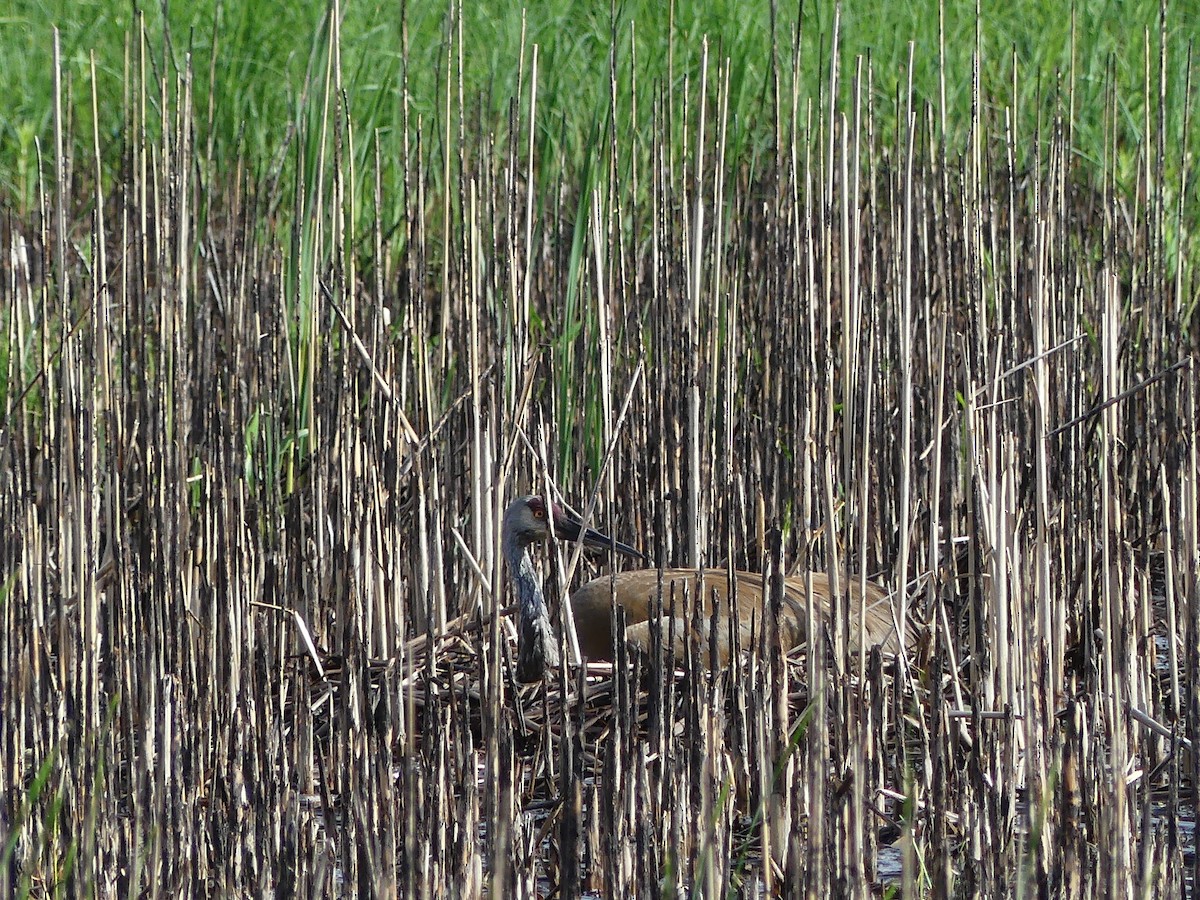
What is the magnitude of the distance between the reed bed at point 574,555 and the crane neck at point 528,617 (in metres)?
0.11

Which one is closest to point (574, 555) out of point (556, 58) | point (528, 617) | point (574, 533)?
point (574, 533)

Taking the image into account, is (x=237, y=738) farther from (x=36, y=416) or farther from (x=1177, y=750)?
(x=36, y=416)

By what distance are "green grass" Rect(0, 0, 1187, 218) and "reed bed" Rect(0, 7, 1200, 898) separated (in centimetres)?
132

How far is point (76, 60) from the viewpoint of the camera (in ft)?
21.5

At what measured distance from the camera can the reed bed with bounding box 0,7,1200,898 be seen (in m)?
2.59

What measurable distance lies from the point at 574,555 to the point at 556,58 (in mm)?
2642

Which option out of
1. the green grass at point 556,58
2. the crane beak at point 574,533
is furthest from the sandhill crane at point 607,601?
the green grass at point 556,58

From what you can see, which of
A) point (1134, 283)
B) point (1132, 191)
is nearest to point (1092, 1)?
point (1132, 191)

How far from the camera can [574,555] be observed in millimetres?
3416

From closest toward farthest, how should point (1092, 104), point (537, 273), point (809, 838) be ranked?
point (809, 838), point (537, 273), point (1092, 104)

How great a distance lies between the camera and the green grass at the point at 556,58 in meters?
5.70

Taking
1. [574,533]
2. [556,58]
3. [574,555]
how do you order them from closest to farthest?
[574,555]
[574,533]
[556,58]

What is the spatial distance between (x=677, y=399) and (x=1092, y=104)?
9.91ft

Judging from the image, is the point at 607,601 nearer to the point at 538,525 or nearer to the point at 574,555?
the point at 538,525
